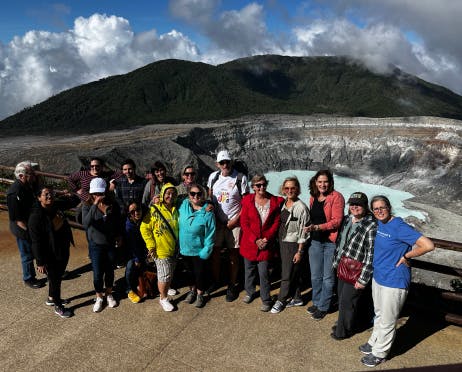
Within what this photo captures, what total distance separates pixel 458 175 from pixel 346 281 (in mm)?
53736

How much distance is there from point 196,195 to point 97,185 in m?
1.27

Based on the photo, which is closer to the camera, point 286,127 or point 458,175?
point 458,175

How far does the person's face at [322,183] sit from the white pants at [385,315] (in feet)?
3.96

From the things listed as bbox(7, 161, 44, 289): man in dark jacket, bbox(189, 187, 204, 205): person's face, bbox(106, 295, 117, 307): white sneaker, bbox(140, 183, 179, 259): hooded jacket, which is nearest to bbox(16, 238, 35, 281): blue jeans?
bbox(7, 161, 44, 289): man in dark jacket

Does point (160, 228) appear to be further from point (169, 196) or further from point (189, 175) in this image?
point (189, 175)

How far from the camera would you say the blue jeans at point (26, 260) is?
5941 millimetres

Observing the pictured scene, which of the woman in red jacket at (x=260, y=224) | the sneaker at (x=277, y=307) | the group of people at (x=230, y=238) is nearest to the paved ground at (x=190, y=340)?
the sneaker at (x=277, y=307)

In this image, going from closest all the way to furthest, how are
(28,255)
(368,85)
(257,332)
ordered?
1. (257,332)
2. (28,255)
3. (368,85)

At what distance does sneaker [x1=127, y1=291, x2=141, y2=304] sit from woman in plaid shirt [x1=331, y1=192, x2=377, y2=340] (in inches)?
109

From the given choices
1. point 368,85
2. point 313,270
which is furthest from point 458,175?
point 368,85

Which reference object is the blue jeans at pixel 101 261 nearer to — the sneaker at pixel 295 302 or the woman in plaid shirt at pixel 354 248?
the sneaker at pixel 295 302

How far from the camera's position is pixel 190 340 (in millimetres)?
4801

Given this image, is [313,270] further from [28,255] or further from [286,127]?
[286,127]

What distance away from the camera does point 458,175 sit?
50.4 meters
